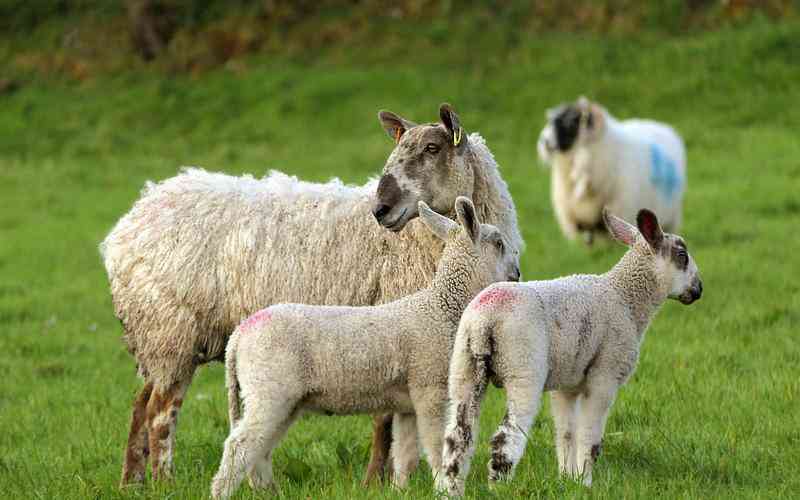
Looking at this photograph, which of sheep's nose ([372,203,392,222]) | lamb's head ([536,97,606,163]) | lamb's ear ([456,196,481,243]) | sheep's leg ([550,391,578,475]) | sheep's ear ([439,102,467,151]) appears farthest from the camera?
lamb's head ([536,97,606,163])

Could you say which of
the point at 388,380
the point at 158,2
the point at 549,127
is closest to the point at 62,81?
the point at 158,2

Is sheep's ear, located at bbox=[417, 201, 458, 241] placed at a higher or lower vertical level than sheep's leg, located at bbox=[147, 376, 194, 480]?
higher

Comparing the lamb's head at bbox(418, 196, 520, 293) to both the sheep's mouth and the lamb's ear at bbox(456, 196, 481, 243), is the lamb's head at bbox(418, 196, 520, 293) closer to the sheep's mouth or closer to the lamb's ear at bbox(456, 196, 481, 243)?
the lamb's ear at bbox(456, 196, 481, 243)

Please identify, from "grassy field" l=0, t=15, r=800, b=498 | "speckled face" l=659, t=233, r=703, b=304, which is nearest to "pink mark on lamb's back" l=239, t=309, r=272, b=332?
"grassy field" l=0, t=15, r=800, b=498

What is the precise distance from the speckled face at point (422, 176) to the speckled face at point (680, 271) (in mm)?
1275

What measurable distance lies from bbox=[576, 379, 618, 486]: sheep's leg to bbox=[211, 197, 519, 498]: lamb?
640mm

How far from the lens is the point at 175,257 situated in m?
7.08

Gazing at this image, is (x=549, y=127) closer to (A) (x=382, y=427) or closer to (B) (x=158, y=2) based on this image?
(A) (x=382, y=427)

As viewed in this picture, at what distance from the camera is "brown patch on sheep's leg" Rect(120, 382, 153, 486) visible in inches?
272

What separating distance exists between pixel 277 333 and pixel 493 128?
52.2 feet

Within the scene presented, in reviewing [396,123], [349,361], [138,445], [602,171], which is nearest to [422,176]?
[396,123]

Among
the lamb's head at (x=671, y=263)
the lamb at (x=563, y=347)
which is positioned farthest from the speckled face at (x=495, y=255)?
the lamb's head at (x=671, y=263)

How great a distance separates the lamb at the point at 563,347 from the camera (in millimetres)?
5363

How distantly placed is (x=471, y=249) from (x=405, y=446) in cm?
97
